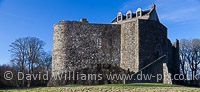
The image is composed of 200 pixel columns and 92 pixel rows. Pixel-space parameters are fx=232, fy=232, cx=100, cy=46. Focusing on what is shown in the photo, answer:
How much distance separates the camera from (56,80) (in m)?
27.2

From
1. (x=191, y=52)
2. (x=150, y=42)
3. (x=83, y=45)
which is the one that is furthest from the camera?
(x=191, y=52)

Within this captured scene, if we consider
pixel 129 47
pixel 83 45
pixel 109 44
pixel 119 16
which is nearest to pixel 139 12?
pixel 119 16

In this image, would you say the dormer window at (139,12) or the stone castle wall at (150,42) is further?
the dormer window at (139,12)

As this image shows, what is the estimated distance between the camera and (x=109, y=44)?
94.3ft

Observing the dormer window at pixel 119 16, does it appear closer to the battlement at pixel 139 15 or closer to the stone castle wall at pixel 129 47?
the battlement at pixel 139 15

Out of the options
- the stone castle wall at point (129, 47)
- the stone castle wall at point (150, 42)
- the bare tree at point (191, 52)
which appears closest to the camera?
the stone castle wall at point (150, 42)

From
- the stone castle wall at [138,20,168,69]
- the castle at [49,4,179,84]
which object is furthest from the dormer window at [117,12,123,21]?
the stone castle wall at [138,20,168,69]

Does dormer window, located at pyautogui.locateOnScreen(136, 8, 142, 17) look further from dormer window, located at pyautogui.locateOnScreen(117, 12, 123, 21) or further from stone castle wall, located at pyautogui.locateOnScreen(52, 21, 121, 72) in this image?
stone castle wall, located at pyautogui.locateOnScreen(52, 21, 121, 72)

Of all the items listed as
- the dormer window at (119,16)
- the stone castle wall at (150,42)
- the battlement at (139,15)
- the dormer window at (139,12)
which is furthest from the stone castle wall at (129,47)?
the dormer window at (119,16)

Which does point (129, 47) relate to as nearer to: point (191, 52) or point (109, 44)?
point (109, 44)

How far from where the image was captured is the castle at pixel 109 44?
27.2 meters

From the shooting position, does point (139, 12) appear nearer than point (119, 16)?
Yes

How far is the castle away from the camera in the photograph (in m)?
27.2

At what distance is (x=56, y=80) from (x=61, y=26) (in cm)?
658
